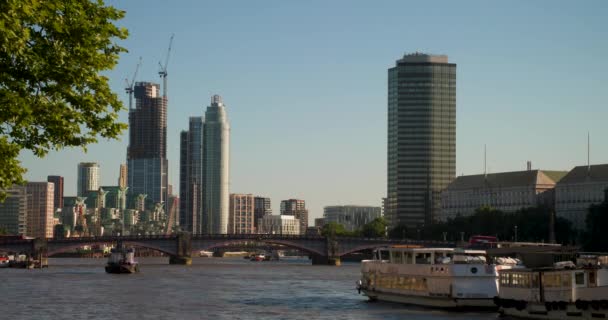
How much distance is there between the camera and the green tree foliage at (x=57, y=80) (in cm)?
3409

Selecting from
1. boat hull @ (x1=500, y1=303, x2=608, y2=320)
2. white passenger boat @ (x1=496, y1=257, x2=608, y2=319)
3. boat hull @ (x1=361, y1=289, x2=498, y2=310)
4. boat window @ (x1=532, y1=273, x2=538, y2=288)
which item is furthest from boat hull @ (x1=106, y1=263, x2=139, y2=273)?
boat window @ (x1=532, y1=273, x2=538, y2=288)

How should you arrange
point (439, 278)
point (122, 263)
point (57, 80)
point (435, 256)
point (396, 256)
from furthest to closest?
point (122, 263)
point (396, 256)
point (435, 256)
point (439, 278)
point (57, 80)

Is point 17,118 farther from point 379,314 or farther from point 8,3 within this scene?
point 379,314

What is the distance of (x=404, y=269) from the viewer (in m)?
92.0

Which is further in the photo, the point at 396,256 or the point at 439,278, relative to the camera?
the point at 396,256

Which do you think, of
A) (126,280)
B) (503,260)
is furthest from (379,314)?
(126,280)

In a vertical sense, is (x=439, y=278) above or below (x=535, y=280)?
below

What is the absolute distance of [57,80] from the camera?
35.3 metres

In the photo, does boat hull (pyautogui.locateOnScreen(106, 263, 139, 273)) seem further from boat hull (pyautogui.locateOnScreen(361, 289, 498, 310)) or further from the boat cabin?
boat hull (pyautogui.locateOnScreen(361, 289, 498, 310))

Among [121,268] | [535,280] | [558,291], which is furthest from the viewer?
[121,268]

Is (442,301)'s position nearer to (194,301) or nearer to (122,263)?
(194,301)

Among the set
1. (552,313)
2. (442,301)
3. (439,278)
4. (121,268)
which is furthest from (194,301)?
(121,268)

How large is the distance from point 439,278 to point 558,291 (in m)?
13.9

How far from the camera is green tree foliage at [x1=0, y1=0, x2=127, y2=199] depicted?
3409cm
